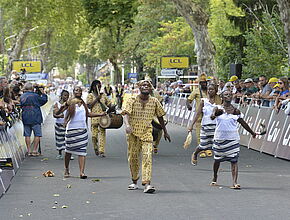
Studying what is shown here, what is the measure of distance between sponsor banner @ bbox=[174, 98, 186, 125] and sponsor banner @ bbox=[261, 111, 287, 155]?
1269cm

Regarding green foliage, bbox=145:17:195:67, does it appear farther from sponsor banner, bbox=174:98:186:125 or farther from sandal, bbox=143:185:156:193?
sandal, bbox=143:185:156:193

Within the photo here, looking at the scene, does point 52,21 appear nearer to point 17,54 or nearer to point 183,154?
point 17,54

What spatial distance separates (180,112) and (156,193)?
20228 mm

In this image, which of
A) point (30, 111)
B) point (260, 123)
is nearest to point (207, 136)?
point (260, 123)

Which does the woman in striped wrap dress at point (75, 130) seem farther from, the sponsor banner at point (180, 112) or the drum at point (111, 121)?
the sponsor banner at point (180, 112)

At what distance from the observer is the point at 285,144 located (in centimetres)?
1623

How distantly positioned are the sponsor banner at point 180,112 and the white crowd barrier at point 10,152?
1270 cm

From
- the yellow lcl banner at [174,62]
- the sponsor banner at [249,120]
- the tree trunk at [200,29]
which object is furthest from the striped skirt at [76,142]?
the yellow lcl banner at [174,62]

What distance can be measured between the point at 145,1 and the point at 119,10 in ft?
8.66

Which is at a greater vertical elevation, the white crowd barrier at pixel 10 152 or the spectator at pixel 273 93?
the spectator at pixel 273 93

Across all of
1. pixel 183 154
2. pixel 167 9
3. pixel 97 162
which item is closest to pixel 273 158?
pixel 183 154

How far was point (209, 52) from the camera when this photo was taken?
3091 cm

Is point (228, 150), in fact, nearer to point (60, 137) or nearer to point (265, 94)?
point (60, 137)

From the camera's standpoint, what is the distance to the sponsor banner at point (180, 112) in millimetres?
30452
